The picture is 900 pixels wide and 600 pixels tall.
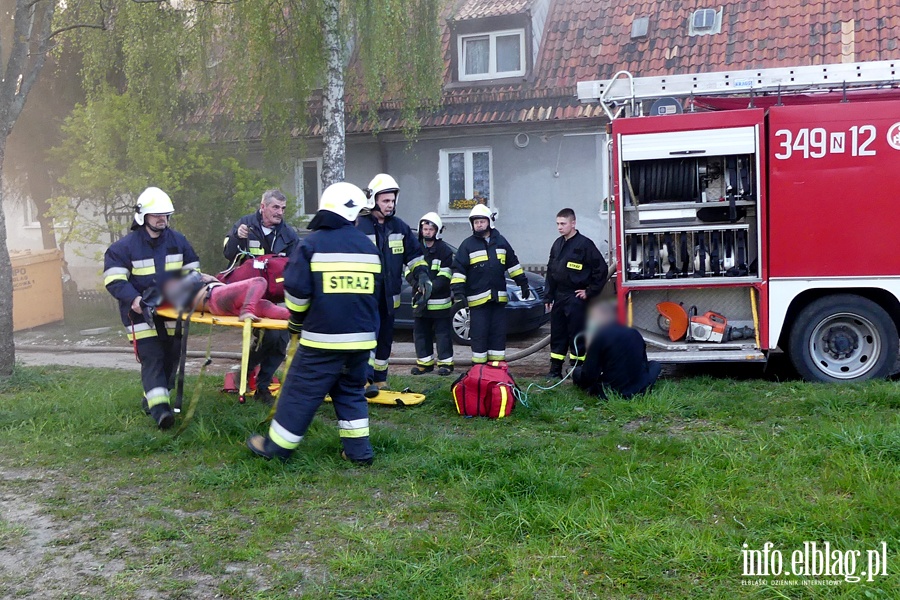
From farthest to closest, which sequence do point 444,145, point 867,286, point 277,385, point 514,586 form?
point 444,145
point 277,385
point 867,286
point 514,586

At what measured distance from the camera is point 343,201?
218 inches

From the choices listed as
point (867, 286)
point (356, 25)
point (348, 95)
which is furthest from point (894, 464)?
point (348, 95)

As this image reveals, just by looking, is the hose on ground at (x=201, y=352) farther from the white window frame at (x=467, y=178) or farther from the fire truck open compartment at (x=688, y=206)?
the white window frame at (x=467, y=178)

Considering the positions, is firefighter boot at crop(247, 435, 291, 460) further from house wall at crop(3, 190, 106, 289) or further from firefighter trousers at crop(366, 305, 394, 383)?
house wall at crop(3, 190, 106, 289)

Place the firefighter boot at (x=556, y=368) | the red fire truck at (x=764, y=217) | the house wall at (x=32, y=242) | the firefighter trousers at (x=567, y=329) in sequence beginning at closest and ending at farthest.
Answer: the red fire truck at (x=764, y=217) → the firefighter trousers at (x=567, y=329) → the firefighter boot at (x=556, y=368) → the house wall at (x=32, y=242)

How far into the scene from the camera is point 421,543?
419cm

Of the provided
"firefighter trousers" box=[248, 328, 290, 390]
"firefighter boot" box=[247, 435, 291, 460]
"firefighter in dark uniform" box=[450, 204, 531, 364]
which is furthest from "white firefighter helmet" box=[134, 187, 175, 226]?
"firefighter in dark uniform" box=[450, 204, 531, 364]

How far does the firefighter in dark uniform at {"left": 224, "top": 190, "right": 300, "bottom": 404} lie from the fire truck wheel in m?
4.63

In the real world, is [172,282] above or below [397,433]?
Result: above

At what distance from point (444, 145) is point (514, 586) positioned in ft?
46.3

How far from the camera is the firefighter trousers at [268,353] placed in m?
7.55

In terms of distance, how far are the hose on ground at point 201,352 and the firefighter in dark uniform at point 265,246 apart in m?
2.73

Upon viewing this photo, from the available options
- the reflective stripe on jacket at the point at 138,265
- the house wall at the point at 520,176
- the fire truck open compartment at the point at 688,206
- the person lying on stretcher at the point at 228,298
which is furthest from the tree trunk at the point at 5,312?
the house wall at the point at 520,176

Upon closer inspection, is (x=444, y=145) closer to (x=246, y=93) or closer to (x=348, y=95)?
(x=348, y=95)
